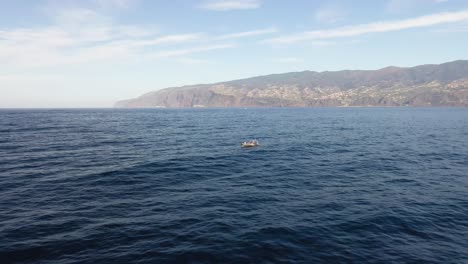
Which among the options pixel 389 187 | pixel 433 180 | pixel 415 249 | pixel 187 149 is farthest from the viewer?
pixel 187 149

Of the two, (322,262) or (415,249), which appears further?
(415,249)

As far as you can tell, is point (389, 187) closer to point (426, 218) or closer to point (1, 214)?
point (426, 218)

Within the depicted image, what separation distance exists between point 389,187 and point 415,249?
52.0 ft

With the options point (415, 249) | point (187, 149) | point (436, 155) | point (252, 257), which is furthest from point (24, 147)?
point (436, 155)

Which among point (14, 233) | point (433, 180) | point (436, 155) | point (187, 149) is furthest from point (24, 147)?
point (436, 155)

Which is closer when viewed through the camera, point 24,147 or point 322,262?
point 322,262

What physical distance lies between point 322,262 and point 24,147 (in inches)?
2605

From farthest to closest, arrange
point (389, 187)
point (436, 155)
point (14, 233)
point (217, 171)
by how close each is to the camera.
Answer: point (436, 155)
point (217, 171)
point (389, 187)
point (14, 233)

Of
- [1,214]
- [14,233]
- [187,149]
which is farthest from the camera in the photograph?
[187,149]

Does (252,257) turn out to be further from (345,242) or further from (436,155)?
(436,155)

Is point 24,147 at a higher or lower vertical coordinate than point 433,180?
higher

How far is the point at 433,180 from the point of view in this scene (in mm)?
39094

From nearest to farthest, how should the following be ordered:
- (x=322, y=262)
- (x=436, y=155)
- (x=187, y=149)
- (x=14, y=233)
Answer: (x=322, y=262)
(x=14, y=233)
(x=436, y=155)
(x=187, y=149)

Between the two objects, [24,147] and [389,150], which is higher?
[24,147]
